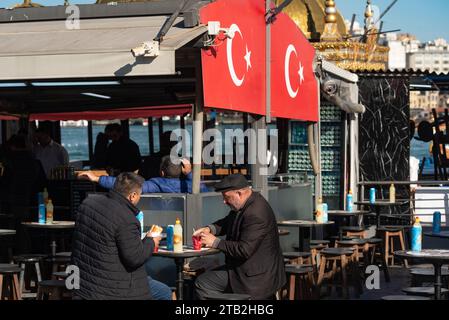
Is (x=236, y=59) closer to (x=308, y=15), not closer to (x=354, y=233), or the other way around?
(x=354, y=233)

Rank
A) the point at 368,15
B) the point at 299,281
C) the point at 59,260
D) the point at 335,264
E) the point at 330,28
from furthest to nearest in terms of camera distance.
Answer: the point at 368,15 < the point at 330,28 < the point at 335,264 < the point at 299,281 < the point at 59,260

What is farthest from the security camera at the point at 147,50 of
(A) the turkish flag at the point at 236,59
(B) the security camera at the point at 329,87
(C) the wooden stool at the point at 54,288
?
(B) the security camera at the point at 329,87

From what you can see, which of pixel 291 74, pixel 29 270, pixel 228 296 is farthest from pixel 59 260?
pixel 291 74

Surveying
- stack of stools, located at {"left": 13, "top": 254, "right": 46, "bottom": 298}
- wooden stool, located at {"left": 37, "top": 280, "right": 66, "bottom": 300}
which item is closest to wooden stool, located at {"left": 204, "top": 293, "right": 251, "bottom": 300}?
wooden stool, located at {"left": 37, "top": 280, "right": 66, "bottom": 300}

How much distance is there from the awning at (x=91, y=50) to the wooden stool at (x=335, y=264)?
3966mm

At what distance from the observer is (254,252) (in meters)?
8.95

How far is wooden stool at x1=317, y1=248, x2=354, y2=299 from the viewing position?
12953 millimetres

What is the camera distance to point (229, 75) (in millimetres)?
10828

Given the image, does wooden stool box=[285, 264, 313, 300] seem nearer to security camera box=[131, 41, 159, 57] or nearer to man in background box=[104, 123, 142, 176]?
security camera box=[131, 41, 159, 57]

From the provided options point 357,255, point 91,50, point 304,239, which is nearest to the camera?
point 91,50

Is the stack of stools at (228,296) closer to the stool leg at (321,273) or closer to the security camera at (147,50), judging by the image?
the security camera at (147,50)

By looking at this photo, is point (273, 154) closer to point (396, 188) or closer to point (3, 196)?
point (396, 188)

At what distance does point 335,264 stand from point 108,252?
6.00 meters

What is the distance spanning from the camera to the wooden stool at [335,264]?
12953 mm
